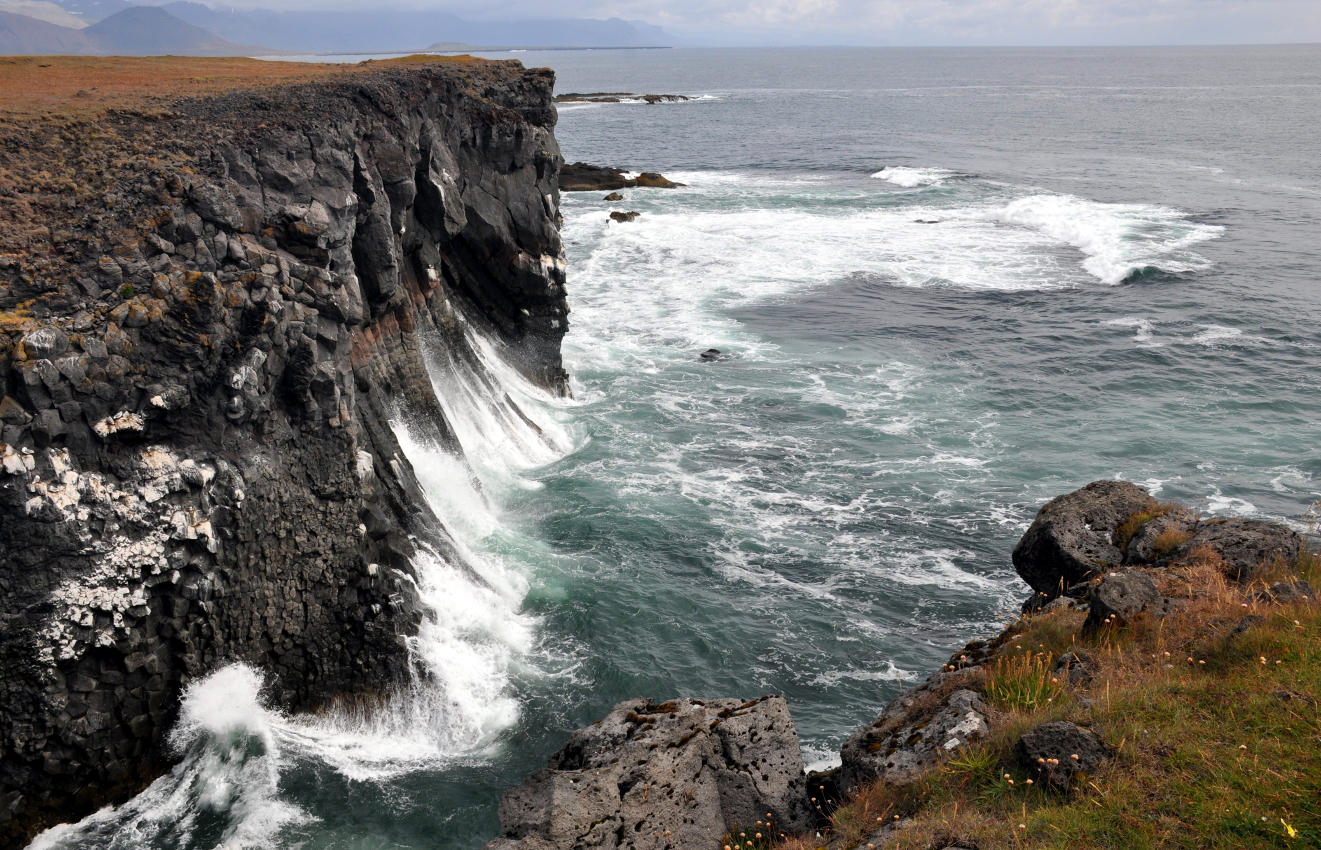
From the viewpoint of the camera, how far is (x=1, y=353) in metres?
13.1

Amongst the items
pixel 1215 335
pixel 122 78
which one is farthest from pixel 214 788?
pixel 1215 335

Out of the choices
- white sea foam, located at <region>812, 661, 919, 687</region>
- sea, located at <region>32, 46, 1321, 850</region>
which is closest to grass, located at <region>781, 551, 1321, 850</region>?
sea, located at <region>32, 46, 1321, 850</region>

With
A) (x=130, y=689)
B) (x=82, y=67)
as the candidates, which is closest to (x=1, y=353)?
(x=130, y=689)

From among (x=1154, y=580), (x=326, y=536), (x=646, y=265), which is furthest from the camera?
(x=646, y=265)

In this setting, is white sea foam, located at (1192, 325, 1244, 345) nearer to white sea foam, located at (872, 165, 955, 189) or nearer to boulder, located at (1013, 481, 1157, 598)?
boulder, located at (1013, 481, 1157, 598)

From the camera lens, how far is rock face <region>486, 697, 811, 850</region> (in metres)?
10.3

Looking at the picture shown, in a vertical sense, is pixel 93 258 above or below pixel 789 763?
above

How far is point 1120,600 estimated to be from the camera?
11.5 metres

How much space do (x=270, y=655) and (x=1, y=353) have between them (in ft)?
20.5

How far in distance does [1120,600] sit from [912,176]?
2910 inches

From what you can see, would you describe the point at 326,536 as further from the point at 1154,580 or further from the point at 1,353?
the point at 1154,580

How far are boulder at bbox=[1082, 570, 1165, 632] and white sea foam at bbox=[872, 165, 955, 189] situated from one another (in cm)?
6768

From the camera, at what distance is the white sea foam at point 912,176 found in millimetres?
76438

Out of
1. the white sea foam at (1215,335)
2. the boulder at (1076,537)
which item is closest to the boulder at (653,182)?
the white sea foam at (1215,335)
